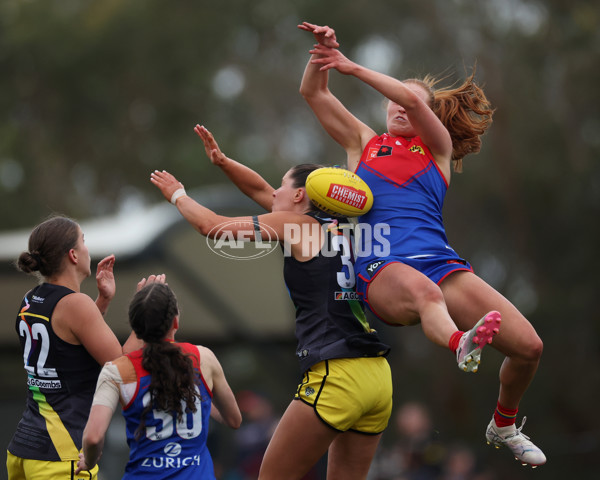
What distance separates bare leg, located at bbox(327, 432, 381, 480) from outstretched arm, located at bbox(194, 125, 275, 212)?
146 centimetres

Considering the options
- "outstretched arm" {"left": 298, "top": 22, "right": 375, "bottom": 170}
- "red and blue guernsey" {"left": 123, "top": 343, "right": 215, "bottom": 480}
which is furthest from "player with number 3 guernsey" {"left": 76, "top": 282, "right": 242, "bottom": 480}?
"outstretched arm" {"left": 298, "top": 22, "right": 375, "bottom": 170}

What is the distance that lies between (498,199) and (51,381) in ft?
51.7

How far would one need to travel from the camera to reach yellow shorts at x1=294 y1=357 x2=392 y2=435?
3932mm

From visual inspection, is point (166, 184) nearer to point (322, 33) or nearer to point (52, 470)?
point (322, 33)

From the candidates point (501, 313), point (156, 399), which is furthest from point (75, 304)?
point (501, 313)

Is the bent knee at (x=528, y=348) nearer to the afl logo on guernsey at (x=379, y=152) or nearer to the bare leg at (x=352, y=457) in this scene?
the bare leg at (x=352, y=457)

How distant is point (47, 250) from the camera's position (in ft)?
12.4

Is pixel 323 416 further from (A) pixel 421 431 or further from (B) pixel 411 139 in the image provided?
(A) pixel 421 431

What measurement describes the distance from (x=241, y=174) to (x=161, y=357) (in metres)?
1.57

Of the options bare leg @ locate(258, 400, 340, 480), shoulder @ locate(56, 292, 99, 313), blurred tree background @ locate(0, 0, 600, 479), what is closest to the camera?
shoulder @ locate(56, 292, 99, 313)

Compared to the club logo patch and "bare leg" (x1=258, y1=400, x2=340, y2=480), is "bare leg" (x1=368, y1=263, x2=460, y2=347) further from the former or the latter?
"bare leg" (x1=258, y1=400, x2=340, y2=480)

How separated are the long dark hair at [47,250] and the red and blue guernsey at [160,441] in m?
0.64

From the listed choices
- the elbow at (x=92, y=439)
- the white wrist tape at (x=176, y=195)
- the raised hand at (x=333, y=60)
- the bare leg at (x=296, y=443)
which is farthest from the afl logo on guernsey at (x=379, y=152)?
the elbow at (x=92, y=439)

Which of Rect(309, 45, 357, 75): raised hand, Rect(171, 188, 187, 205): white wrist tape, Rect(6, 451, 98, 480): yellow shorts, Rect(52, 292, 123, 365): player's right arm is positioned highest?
Rect(309, 45, 357, 75): raised hand
